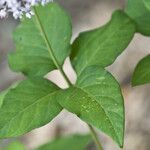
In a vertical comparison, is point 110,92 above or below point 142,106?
above

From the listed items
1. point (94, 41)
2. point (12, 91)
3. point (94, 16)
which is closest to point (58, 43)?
point (94, 41)

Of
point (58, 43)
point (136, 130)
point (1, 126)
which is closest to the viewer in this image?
A: point (1, 126)

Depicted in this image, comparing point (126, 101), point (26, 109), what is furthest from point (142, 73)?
point (126, 101)

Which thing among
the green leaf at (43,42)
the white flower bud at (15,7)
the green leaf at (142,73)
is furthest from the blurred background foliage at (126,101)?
the white flower bud at (15,7)

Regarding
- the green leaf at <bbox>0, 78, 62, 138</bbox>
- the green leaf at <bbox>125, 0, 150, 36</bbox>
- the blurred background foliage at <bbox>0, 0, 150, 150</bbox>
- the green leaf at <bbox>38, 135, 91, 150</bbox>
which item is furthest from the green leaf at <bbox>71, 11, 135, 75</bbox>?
the blurred background foliage at <bbox>0, 0, 150, 150</bbox>

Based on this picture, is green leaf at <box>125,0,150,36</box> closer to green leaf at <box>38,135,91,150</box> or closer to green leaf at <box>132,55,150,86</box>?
green leaf at <box>132,55,150,86</box>

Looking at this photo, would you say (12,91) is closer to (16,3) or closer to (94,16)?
(16,3)

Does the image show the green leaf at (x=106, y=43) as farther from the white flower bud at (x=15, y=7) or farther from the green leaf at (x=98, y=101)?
the white flower bud at (x=15, y=7)
